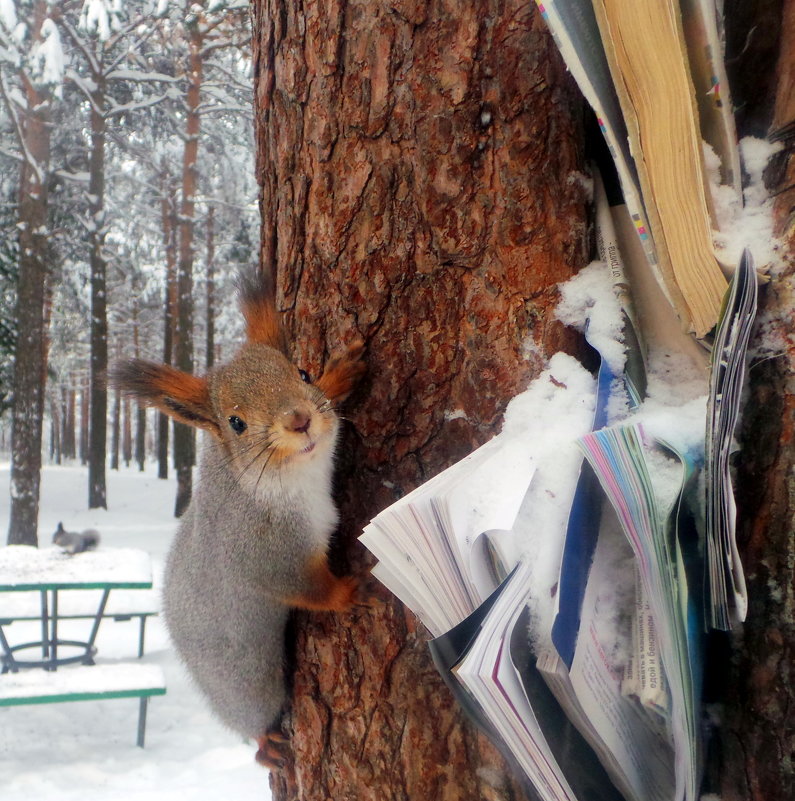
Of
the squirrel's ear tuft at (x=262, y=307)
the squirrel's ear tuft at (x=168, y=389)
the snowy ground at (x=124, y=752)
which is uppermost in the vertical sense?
the squirrel's ear tuft at (x=262, y=307)

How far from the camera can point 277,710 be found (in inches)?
32.1

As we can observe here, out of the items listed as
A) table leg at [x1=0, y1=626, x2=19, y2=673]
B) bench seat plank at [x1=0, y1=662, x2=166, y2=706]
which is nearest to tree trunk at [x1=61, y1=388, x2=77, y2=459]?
table leg at [x1=0, y1=626, x2=19, y2=673]

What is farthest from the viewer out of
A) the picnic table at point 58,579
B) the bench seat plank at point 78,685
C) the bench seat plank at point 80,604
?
the bench seat plank at point 80,604

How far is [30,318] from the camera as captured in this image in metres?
5.60

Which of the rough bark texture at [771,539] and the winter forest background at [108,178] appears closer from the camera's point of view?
the rough bark texture at [771,539]

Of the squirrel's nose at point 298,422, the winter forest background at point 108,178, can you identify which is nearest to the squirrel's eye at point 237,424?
Answer: the squirrel's nose at point 298,422

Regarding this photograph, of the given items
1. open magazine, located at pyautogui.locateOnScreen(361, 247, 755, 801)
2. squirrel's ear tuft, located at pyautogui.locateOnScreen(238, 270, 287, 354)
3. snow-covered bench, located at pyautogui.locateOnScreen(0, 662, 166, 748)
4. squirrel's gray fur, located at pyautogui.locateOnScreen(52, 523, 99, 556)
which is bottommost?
snow-covered bench, located at pyautogui.locateOnScreen(0, 662, 166, 748)

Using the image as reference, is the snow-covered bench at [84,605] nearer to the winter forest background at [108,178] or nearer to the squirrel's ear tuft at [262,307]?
the winter forest background at [108,178]

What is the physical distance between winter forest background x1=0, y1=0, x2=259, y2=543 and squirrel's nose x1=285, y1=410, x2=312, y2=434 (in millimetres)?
3065

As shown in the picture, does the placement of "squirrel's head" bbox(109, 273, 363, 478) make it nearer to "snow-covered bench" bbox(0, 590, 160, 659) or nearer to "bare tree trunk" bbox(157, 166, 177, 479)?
"snow-covered bench" bbox(0, 590, 160, 659)

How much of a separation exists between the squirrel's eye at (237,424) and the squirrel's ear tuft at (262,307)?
3.9 inches

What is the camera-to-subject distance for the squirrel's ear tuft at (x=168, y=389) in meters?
0.81

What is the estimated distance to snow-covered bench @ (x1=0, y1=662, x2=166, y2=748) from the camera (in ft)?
8.20

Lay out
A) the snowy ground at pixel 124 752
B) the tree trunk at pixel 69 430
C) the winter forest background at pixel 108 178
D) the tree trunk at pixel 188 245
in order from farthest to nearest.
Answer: the tree trunk at pixel 69 430
the tree trunk at pixel 188 245
the winter forest background at pixel 108 178
the snowy ground at pixel 124 752
